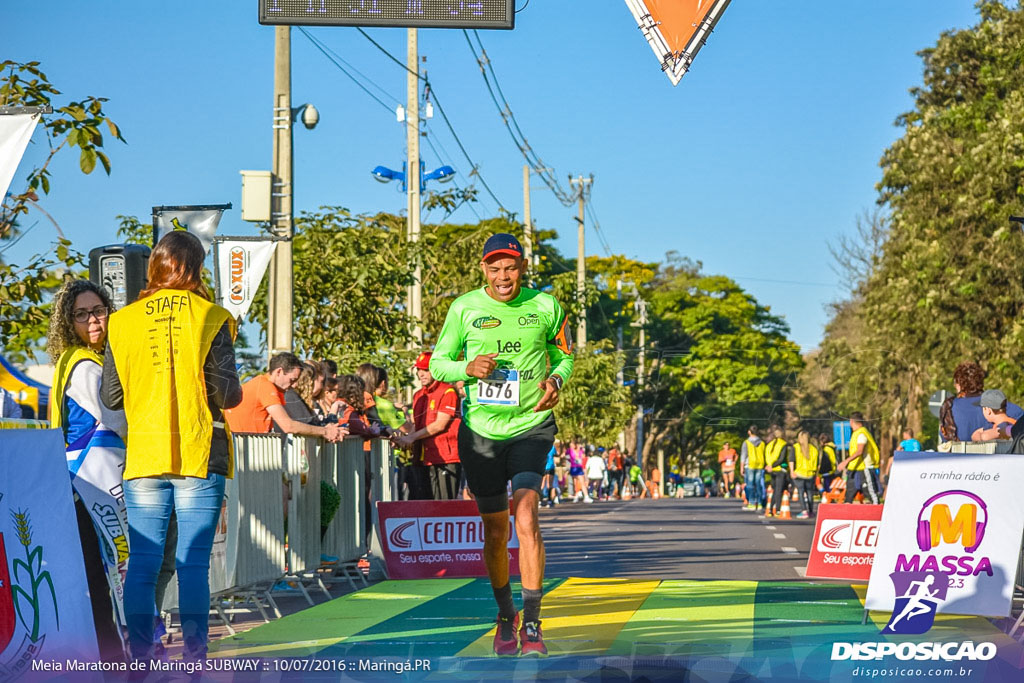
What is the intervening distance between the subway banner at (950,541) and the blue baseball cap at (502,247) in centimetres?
259

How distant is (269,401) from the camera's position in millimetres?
11133

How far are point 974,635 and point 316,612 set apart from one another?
4181 millimetres

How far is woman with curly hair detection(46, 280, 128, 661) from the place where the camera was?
6.84 metres

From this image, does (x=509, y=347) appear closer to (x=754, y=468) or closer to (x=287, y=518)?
(x=287, y=518)

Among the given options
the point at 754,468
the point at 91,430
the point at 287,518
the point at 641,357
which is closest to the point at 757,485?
the point at 754,468

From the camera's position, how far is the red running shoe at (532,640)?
7500mm

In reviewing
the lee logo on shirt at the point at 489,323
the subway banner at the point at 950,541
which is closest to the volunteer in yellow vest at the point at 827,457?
the subway banner at the point at 950,541

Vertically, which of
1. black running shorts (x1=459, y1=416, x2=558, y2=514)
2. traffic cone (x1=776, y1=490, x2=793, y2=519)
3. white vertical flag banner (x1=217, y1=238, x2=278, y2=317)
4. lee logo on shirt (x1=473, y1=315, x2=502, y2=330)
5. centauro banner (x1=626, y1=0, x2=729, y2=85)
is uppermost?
centauro banner (x1=626, y1=0, x2=729, y2=85)

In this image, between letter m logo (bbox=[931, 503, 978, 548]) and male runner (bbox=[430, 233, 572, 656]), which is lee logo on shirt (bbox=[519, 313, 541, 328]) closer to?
male runner (bbox=[430, 233, 572, 656])

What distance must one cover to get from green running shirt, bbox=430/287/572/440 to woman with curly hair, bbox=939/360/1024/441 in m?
5.18

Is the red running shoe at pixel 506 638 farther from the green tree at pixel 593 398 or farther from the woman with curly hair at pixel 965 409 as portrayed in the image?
the green tree at pixel 593 398

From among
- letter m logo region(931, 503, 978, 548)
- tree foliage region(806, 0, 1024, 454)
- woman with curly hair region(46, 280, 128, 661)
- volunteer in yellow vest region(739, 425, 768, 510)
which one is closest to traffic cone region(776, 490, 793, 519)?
volunteer in yellow vest region(739, 425, 768, 510)

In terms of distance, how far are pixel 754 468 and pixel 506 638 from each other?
22579mm

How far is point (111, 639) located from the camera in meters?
6.70
